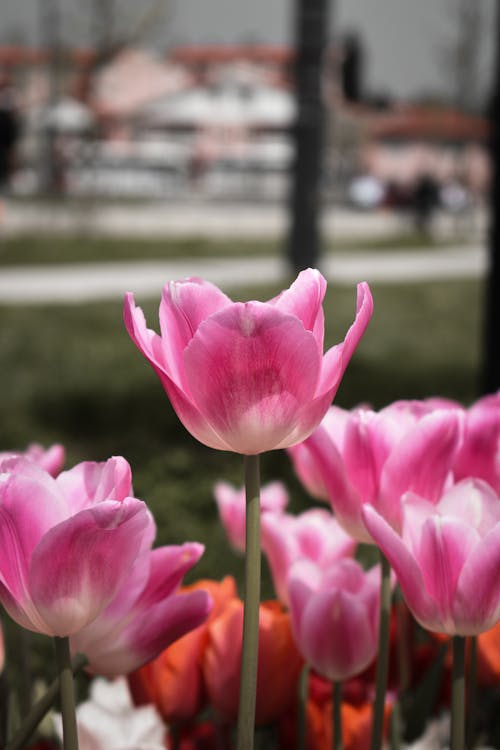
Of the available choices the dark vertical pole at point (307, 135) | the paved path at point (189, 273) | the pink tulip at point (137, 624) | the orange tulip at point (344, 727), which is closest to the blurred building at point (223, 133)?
the paved path at point (189, 273)

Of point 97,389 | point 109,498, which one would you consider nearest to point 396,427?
point 109,498

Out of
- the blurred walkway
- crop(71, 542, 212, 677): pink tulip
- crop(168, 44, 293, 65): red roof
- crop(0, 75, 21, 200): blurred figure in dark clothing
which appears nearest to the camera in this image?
crop(71, 542, 212, 677): pink tulip

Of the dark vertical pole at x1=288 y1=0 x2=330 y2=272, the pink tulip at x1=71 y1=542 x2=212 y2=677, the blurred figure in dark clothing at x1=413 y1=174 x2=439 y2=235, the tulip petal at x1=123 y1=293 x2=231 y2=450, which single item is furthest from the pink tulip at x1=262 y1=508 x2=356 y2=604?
the blurred figure in dark clothing at x1=413 y1=174 x2=439 y2=235

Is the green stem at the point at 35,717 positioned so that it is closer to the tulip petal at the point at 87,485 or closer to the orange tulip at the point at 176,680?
the tulip petal at the point at 87,485

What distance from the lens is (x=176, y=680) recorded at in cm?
108

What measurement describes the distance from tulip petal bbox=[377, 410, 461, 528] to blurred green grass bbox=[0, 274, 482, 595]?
209cm

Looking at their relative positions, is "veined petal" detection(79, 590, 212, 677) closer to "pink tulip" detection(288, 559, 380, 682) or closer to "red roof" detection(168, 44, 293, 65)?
"pink tulip" detection(288, 559, 380, 682)

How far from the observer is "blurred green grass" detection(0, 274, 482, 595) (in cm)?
395

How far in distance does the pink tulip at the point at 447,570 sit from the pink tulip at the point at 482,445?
0.67 feet

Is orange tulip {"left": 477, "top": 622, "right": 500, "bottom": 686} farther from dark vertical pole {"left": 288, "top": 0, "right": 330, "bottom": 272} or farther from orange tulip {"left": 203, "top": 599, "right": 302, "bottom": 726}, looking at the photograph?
dark vertical pole {"left": 288, "top": 0, "right": 330, "bottom": 272}

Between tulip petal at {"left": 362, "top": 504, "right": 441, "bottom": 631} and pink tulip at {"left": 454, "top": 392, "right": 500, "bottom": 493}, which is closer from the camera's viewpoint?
tulip petal at {"left": 362, "top": 504, "right": 441, "bottom": 631}

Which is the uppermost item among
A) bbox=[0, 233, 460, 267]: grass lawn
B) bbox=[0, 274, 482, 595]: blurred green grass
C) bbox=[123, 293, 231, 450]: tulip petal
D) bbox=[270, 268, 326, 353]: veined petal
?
bbox=[270, 268, 326, 353]: veined petal

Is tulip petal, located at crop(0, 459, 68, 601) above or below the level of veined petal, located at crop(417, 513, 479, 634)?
above

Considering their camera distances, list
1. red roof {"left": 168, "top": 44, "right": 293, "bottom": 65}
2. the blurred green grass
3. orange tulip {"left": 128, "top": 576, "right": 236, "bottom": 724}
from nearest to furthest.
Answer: orange tulip {"left": 128, "top": 576, "right": 236, "bottom": 724} < the blurred green grass < red roof {"left": 168, "top": 44, "right": 293, "bottom": 65}
